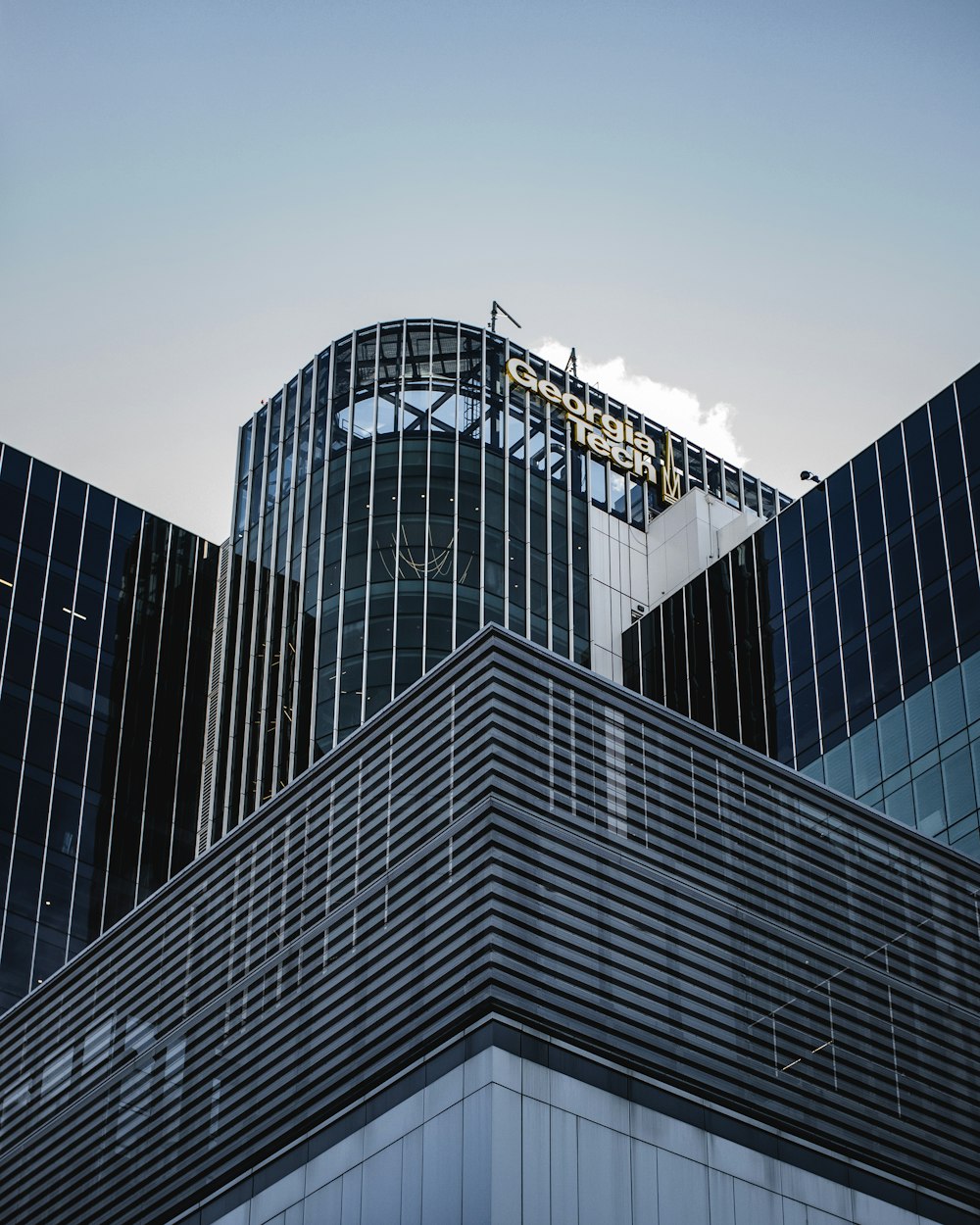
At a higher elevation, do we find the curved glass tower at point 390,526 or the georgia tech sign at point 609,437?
the georgia tech sign at point 609,437

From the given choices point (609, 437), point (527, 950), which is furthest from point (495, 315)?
point (527, 950)

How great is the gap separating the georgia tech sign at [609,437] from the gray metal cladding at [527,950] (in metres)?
46.2

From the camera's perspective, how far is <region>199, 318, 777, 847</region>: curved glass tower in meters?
80.6

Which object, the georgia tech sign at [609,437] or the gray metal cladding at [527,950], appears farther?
the georgia tech sign at [609,437]

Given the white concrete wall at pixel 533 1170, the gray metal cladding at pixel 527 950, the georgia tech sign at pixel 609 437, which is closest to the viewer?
the white concrete wall at pixel 533 1170

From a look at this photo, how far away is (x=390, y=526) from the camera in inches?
3265

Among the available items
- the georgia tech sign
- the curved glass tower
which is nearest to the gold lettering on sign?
the georgia tech sign

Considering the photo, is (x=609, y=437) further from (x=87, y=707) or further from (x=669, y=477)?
(x=87, y=707)

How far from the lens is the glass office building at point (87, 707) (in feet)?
257

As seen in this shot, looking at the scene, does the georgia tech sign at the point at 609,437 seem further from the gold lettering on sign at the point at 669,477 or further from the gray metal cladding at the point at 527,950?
the gray metal cladding at the point at 527,950

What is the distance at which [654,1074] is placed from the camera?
36.7m

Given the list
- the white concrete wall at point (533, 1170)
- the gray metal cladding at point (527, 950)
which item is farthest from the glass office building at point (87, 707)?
the white concrete wall at point (533, 1170)

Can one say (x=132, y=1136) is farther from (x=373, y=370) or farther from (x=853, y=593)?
(x=373, y=370)

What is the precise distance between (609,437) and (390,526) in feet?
46.8
